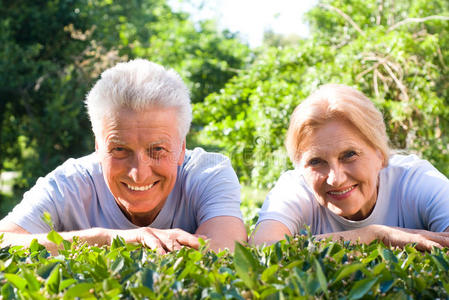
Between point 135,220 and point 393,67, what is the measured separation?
401 centimetres

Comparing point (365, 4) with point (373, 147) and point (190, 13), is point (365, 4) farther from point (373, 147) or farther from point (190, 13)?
point (190, 13)

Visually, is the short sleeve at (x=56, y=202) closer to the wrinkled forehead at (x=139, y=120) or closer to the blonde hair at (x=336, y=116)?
the wrinkled forehead at (x=139, y=120)

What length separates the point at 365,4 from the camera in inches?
329

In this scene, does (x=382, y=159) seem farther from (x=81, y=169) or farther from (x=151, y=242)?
(x=81, y=169)

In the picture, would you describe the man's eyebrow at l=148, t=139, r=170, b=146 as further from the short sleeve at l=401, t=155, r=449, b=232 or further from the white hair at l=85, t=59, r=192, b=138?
the short sleeve at l=401, t=155, r=449, b=232

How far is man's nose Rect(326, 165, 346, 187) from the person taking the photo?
8.39 feet

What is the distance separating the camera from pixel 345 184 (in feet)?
8.55

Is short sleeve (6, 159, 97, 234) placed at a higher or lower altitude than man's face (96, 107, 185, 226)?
lower

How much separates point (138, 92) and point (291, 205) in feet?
3.41

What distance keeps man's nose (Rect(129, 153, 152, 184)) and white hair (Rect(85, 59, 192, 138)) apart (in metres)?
0.24

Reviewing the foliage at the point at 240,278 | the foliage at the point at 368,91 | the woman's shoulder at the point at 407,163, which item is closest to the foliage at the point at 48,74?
the foliage at the point at 368,91

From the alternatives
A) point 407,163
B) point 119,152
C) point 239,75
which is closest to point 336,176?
point 407,163

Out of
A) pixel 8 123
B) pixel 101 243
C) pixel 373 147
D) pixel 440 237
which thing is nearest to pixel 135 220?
pixel 101 243

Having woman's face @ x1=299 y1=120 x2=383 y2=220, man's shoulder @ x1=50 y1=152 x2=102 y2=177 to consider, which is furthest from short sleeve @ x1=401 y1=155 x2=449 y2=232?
man's shoulder @ x1=50 y1=152 x2=102 y2=177
